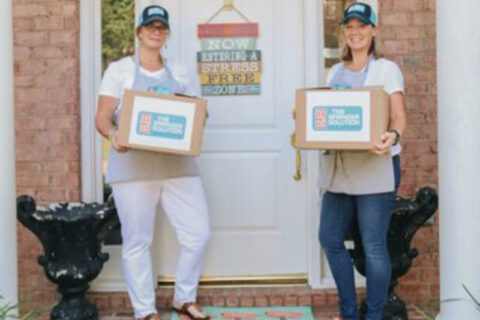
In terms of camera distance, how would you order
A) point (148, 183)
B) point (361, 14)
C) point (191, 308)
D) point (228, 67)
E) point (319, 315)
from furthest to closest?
point (228, 67) → point (319, 315) → point (191, 308) → point (148, 183) → point (361, 14)

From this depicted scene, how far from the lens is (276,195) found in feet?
15.1

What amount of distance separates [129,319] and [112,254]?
48 cm

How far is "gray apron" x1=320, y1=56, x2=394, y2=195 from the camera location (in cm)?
355

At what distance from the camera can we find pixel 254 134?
4.58 meters

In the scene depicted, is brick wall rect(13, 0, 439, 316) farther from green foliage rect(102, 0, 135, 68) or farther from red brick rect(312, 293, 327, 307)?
green foliage rect(102, 0, 135, 68)

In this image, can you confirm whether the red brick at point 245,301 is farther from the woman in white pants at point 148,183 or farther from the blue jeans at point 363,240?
the blue jeans at point 363,240

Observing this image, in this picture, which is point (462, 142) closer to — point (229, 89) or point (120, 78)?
point (229, 89)

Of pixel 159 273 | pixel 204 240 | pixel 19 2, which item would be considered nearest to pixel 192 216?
pixel 204 240

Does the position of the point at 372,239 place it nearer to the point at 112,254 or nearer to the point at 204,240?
the point at 204,240

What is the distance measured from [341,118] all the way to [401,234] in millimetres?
956

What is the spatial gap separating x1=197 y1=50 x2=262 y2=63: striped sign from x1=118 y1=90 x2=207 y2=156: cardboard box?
3.24ft

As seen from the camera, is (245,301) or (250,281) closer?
(245,301)

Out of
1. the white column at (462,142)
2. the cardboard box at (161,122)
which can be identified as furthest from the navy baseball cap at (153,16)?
the white column at (462,142)

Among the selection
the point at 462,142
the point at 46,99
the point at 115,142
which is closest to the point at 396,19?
the point at 462,142
